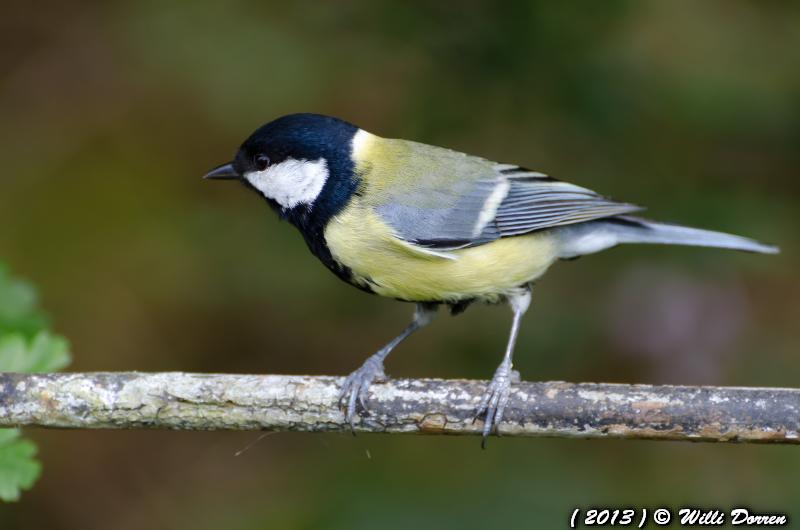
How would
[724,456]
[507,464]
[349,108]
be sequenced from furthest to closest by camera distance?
1. [349,108]
2. [724,456]
3. [507,464]

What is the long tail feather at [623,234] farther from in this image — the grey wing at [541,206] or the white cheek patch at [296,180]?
the white cheek patch at [296,180]

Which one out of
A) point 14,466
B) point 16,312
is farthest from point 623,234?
point 14,466

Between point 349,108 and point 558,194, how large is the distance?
2.07m

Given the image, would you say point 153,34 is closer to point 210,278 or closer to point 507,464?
point 210,278

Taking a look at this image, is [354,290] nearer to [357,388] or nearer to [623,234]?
[623,234]

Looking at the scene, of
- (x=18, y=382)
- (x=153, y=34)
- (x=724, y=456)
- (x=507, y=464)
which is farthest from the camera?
(x=153, y=34)

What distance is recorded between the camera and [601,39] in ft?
12.1

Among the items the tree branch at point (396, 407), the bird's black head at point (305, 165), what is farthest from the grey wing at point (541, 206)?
the tree branch at point (396, 407)

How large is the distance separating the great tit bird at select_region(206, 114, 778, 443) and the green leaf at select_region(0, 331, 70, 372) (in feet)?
2.68

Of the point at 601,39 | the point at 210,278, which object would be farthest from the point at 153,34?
the point at 601,39

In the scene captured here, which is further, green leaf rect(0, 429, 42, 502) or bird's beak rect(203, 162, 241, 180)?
bird's beak rect(203, 162, 241, 180)
